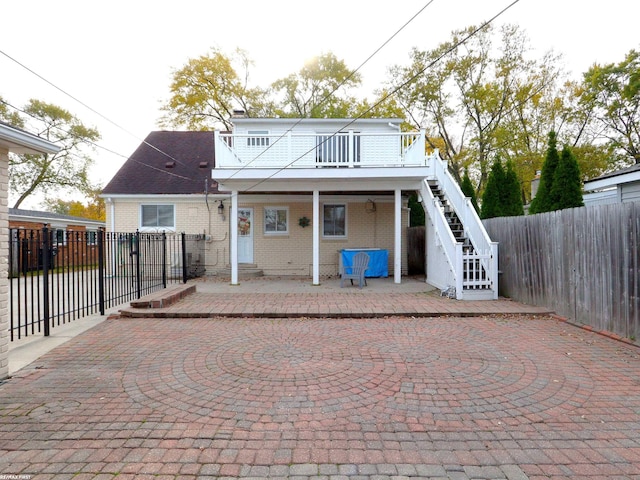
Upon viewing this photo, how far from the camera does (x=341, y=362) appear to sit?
446 cm

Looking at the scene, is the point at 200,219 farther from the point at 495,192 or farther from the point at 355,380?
the point at 355,380

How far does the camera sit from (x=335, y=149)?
11.5 metres

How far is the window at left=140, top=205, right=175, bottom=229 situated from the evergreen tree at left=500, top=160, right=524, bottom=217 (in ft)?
39.7

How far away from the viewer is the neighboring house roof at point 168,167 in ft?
45.5

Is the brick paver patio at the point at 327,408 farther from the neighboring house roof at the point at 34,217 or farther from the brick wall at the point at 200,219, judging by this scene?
the neighboring house roof at the point at 34,217

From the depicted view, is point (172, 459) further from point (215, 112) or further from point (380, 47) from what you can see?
point (215, 112)

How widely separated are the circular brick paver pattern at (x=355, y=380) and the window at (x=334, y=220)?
7.99 m

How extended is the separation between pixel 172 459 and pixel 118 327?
448cm

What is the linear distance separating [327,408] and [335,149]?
30.6 feet

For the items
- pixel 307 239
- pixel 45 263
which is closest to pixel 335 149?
pixel 307 239

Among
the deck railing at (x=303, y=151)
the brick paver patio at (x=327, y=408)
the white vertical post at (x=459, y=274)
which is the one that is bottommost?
the brick paver patio at (x=327, y=408)

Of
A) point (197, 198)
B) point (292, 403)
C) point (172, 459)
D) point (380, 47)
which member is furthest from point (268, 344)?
point (197, 198)

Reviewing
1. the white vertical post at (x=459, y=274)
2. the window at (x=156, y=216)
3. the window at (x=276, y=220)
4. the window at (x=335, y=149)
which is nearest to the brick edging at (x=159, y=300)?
the window at (x=276, y=220)

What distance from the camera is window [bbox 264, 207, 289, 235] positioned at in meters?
13.5
